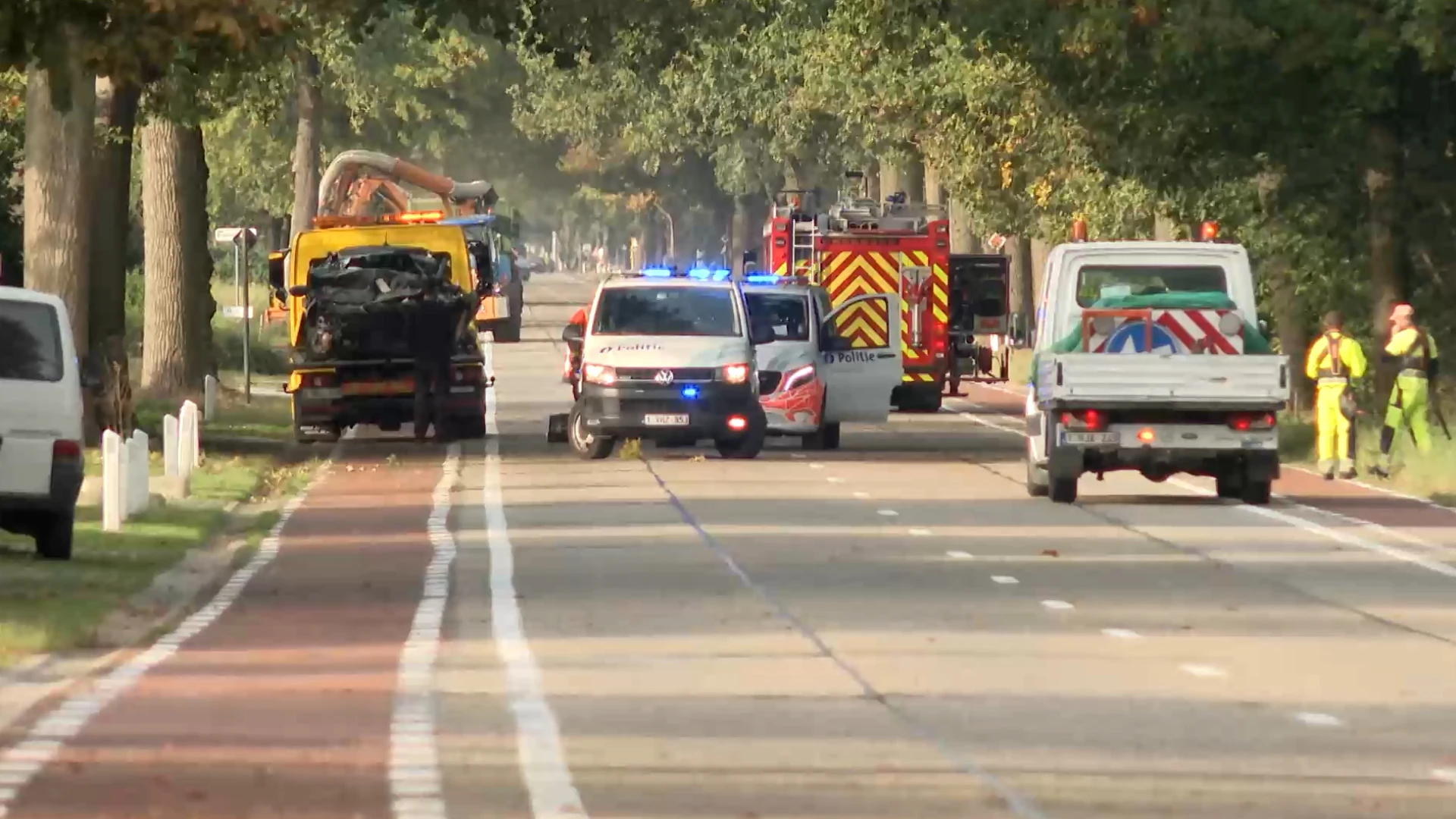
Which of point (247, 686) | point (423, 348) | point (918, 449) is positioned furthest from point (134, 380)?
point (247, 686)

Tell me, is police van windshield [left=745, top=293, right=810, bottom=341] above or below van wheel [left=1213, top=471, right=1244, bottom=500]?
above

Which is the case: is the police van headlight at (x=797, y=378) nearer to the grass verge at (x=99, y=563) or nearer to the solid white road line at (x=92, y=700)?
the grass verge at (x=99, y=563)

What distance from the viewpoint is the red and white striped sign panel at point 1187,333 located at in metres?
25.2

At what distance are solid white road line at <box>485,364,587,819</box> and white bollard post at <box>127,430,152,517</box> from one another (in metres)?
3.21

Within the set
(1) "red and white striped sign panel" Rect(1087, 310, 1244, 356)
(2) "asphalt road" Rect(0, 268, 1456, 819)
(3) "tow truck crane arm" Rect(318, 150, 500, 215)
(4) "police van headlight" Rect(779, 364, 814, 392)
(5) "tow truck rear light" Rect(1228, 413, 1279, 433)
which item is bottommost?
(2) "asphalt road" Rect(0, 268, 1456, 819)

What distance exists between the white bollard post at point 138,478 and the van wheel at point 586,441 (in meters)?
7.17

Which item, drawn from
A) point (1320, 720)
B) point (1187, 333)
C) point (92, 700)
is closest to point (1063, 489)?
point (1187, 333)

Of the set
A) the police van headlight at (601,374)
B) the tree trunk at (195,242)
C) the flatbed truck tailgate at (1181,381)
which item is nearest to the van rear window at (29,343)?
the flatbed truck tailgate at (1181,381)

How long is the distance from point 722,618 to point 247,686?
11.6 feet

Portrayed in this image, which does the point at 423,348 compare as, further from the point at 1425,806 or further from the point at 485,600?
the point at 1425,806

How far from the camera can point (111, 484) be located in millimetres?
22406

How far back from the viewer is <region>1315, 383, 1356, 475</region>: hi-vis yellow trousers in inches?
1104

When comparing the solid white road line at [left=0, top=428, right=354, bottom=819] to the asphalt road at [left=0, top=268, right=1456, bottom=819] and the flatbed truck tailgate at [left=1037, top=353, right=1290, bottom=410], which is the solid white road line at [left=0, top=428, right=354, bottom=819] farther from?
the flatbed truck tailgate at [left=1037, top=353, right=1290, bottom=410]

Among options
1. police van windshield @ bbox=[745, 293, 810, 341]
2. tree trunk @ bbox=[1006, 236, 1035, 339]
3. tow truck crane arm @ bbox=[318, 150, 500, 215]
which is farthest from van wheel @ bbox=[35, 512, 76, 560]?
tree trunk @ bbox=[1006, 236, 1035, 339]
